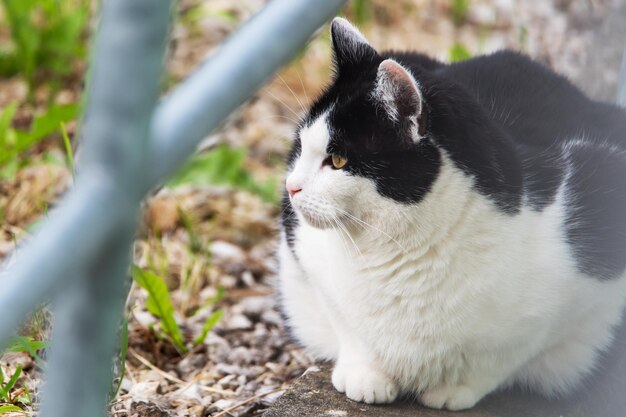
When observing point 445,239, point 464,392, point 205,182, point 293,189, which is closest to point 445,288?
point 445,239

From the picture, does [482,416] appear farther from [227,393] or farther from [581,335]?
[227,393]

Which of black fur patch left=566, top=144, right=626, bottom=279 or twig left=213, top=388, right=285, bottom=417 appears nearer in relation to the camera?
black fur patch left=566, top=144, right=626, bottom=279

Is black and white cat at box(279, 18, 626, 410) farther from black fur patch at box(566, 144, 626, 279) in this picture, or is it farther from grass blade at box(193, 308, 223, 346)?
grass blade at box(193, 308, 223, 346)

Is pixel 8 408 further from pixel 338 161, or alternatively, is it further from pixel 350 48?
pixel 350 48

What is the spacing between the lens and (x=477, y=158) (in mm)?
1603

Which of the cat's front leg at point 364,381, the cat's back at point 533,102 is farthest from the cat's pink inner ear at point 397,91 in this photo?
the cat's front leg at point 364,381

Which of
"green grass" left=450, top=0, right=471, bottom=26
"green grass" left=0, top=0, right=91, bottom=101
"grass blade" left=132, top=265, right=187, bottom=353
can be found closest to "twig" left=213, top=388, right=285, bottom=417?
"grass blade" left=132, top=265, right=187, bottom=353

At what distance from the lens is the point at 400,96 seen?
5.15 feet

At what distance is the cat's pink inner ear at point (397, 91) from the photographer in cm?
154

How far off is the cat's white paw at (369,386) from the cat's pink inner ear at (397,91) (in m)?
0.51

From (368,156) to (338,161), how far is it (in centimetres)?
6

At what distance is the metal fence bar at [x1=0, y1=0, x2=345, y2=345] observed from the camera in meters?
0.72

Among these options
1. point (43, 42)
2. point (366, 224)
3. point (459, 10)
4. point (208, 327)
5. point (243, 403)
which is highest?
point (43, 42)

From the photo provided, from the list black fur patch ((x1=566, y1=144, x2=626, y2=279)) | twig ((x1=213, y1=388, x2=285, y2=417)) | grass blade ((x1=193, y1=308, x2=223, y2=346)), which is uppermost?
black fur patch ((x1=566, y1=144, x2=626, y2=279))
